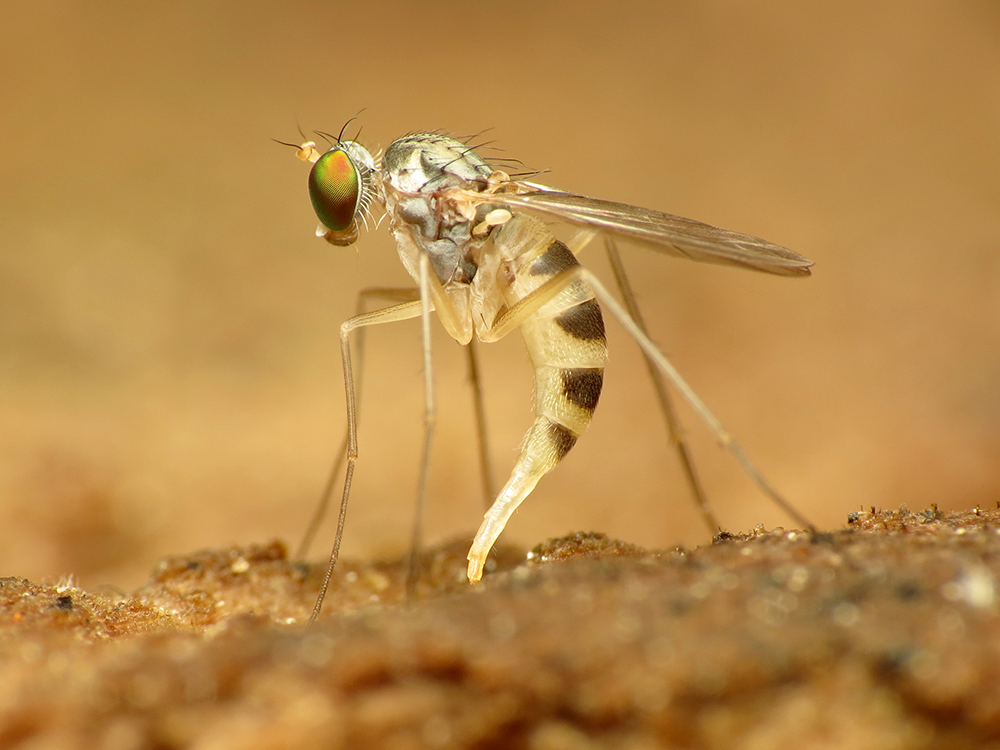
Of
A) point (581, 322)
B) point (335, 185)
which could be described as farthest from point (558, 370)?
point (335, 185)

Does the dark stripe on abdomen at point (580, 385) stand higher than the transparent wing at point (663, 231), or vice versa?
the transparent wing at point (663, 231)

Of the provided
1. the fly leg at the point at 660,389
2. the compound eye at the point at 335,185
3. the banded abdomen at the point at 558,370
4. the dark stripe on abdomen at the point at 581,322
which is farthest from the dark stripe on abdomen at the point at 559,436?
the compound eye at the point at 335,185

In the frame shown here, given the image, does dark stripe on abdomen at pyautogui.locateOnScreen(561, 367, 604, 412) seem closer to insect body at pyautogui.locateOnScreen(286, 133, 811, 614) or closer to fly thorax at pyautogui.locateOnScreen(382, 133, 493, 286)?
Answer: insect body at pyautogui.locateOnScreen(286, 133, 811, 614)

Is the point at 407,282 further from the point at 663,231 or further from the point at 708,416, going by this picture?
the point at 708,416

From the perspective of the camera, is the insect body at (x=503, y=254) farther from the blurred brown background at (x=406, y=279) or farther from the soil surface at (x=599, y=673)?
the blurred brown background at (x=406, y=279)

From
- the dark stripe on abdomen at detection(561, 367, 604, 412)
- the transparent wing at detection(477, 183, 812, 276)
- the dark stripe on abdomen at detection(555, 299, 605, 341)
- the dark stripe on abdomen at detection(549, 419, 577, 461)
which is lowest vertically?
the dark stripe on abdomen at detection(549, 419, 577, 461)

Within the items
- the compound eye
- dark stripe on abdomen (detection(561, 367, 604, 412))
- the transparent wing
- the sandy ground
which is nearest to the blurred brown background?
the sandy ground
